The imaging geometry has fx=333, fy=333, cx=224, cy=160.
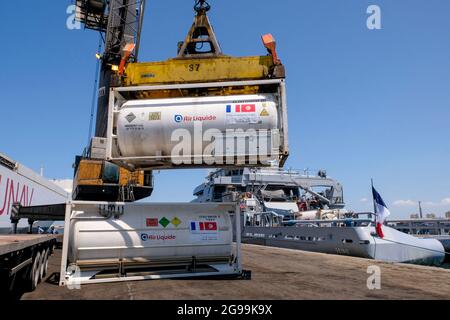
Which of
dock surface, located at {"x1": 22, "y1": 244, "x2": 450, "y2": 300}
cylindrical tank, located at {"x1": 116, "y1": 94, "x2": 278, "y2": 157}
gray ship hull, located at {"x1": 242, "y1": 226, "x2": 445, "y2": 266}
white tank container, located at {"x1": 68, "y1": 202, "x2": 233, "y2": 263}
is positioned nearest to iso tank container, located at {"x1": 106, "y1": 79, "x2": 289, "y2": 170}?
cylindrical tank, located at {"x1": 116, "y1": 94, "x2": 278, "y2": 157}

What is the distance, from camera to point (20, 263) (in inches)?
220

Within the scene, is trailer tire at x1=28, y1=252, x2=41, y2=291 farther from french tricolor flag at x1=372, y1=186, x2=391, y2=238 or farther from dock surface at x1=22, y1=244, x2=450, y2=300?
french tricolor flag at x1=372, y1=186, x2=391, y2=238

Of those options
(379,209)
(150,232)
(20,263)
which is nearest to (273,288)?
(150,232)

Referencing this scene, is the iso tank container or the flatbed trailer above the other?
the iso tank container

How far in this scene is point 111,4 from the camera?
1052 inches

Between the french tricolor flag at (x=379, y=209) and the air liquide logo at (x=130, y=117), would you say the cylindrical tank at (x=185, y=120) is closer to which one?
the air liquide logo at (x=130, y=117)

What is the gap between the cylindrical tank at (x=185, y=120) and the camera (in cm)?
741

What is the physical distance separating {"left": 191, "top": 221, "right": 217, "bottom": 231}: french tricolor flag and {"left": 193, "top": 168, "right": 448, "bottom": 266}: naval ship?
9.12 m

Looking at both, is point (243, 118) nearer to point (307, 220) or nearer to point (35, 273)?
point (35, 273)

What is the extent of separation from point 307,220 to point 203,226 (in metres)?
11.9

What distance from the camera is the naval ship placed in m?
14.9

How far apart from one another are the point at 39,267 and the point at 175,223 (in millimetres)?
2966

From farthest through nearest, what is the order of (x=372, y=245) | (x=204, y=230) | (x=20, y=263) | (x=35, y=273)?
(x=372, y=245) → (x=204, y=230) → (x=35, y=273) → (x=20, y=263)
